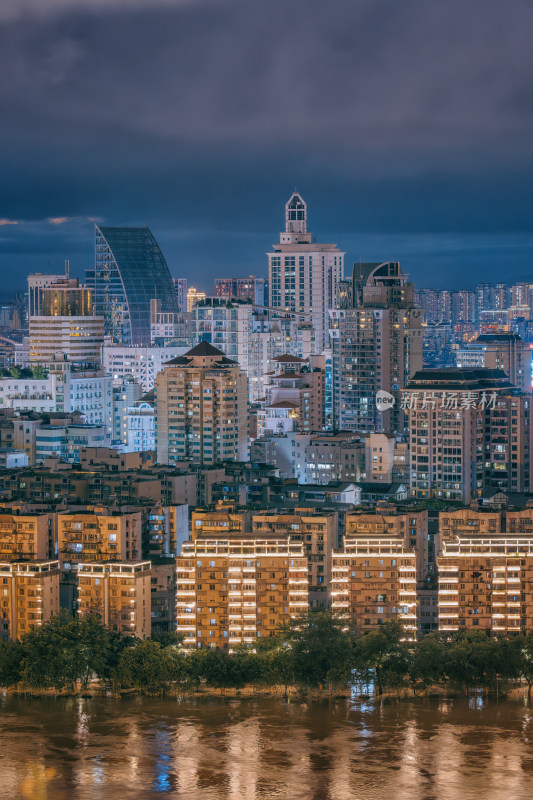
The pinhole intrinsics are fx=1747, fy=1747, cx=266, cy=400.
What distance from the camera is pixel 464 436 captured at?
1444 inches

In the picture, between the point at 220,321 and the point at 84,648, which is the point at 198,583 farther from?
the point at 220,321

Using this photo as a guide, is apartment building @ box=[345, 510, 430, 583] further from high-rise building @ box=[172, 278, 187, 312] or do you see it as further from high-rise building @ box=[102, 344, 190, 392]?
high-rise building @ box=[172, 278, 187, 312]

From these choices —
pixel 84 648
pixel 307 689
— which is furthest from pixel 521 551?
pixel 84 648

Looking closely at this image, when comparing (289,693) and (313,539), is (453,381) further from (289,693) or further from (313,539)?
(289,693)

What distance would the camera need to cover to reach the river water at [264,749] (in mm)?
21203

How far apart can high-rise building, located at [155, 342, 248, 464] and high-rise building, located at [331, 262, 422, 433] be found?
8.46 meters

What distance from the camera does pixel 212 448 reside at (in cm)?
4159

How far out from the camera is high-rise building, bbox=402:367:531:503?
36656mm

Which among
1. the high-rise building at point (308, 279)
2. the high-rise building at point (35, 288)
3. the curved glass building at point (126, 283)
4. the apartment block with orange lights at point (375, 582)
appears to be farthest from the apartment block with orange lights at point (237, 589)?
the high-rise building at point (35, 288)

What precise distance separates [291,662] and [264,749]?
2.12 metres

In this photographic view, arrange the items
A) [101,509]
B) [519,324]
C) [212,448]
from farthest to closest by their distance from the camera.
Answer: [519,324], [212,448], [101,509]

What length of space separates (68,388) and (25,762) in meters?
30.6

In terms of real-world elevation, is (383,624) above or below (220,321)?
below

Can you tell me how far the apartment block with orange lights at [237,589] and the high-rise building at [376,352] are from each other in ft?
77.2
